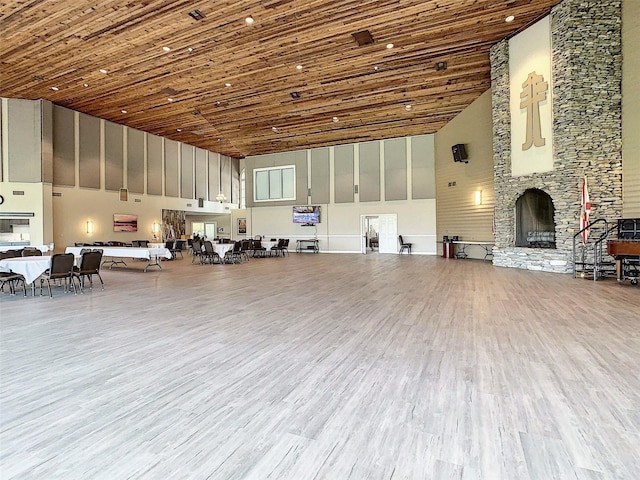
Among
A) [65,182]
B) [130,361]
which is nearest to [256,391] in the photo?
[130,361]

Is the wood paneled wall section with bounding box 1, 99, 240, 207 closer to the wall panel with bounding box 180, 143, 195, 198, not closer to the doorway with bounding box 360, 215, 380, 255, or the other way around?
the wall panel with bounding box 180, 143, 195, 198

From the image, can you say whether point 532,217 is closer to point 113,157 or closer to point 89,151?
point 113,157

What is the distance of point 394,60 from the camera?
32.2 feet

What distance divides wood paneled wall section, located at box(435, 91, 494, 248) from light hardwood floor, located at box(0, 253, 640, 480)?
7832 millimetres

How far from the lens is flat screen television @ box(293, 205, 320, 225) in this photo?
17.7m

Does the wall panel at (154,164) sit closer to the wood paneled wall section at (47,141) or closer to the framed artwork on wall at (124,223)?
the framed artwork on wall at (124,223)

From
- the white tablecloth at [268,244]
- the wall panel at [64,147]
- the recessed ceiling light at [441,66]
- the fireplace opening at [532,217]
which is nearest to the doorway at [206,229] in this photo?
the wall panel at [64,147]

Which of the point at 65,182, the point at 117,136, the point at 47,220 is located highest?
the point at 117,136

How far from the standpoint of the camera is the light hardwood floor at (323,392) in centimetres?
168

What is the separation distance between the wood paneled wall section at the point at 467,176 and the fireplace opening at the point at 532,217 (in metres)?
1.98

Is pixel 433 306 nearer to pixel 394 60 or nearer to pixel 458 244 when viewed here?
pixel 394 60

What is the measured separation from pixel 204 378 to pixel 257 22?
8002 mm

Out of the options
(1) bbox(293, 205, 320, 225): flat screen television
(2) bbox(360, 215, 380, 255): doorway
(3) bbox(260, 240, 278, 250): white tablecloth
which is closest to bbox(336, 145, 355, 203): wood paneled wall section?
(1) bbox(293, 205, 320, 225): flat screen television

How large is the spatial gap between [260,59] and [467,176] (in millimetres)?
8295
